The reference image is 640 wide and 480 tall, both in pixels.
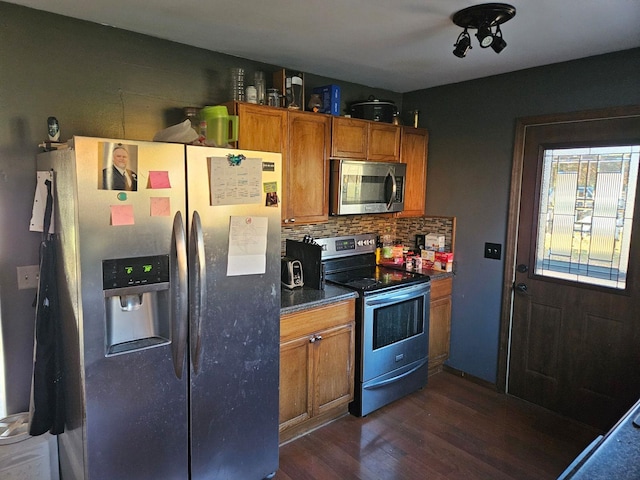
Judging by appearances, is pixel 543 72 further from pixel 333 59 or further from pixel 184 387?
pixel 184 387

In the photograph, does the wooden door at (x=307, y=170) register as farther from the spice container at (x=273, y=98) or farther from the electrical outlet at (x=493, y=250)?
the electrical outlet at (x=493, y=250)

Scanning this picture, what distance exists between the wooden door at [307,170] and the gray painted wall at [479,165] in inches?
46.0

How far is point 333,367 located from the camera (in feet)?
9.00

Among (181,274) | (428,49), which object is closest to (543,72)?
(428,49)

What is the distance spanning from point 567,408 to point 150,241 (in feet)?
9.63

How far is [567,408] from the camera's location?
2.96 m

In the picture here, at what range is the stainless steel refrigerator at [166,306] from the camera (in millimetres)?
1668

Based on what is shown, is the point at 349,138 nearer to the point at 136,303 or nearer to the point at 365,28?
the point at 365,28

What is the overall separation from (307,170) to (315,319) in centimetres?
100

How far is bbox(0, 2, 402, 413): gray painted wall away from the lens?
6.71 ft

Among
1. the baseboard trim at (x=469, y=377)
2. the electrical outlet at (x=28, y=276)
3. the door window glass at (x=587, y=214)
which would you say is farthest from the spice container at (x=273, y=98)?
the baseboard trim at (x=469, y=377)

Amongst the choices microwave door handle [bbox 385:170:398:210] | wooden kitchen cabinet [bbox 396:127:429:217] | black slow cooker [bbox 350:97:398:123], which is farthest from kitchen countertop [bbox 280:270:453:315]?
black slow cooker [bbox 350:97:398:123]

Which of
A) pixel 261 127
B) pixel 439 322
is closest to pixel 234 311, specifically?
pixel 261 127

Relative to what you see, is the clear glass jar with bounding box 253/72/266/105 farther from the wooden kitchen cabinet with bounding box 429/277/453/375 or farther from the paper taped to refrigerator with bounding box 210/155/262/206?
the wooden kitchen cabinet with bounding box 429/277/453/375
